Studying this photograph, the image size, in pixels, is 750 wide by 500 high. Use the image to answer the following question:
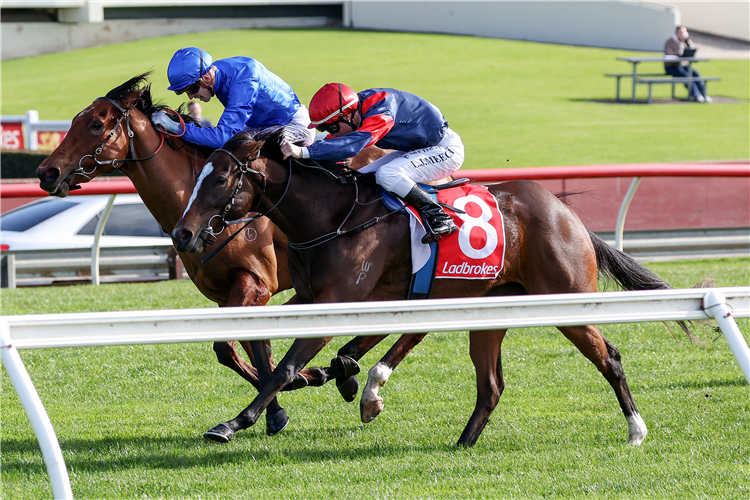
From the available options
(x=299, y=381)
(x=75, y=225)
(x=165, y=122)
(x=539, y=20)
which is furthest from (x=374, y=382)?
(x=539, y=20)

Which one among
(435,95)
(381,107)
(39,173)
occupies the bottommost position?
(435,95)

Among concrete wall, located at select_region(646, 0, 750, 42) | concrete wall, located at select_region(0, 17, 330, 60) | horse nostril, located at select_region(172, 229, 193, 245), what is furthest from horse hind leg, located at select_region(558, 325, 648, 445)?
concrete wall, located at select_region(0, 17, 330, 60)

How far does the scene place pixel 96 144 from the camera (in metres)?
4.63

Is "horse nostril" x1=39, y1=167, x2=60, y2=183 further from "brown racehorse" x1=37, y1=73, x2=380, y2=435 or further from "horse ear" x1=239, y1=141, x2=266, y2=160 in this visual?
"horse ear" x1=239, y1=141, x2=266, y2=160

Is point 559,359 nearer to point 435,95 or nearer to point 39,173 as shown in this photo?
point 39,173

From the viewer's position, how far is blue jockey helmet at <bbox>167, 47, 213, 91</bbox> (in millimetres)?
4691

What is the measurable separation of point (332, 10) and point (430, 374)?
1269 inches

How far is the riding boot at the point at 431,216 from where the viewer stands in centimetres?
416

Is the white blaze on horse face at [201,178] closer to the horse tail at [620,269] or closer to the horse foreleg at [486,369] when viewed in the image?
the horse foreleg at [486,369]

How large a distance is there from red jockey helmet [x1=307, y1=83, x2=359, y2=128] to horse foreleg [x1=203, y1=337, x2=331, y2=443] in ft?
3.49

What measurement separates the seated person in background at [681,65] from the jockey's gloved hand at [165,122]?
1961 centimetres

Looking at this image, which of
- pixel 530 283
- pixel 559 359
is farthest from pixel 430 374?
pixel 530 283

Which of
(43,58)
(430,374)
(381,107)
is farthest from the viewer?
(43,58)

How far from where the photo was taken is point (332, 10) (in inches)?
1414
